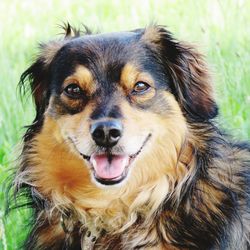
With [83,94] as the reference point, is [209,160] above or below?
below

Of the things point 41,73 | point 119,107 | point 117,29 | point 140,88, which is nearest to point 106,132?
point 119,107

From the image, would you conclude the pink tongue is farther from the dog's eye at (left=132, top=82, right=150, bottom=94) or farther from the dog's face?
the dog's eye at (left=132, top=82, right=150, bottom=94)

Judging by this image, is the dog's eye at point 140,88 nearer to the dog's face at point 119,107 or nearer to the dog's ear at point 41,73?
the dog's face at point 119,107

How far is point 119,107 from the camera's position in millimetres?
4359

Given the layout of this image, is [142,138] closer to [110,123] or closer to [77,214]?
[110,123]

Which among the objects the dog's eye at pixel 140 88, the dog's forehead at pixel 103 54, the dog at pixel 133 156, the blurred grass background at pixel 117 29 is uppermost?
the dog's forehead at pixel 103 54

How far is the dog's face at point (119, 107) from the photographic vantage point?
4363 mm

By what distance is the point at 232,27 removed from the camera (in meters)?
7.67

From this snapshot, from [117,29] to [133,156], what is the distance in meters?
4.09

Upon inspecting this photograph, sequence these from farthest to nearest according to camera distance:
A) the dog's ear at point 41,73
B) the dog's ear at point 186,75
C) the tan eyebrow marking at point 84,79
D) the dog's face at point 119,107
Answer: the dog's ear at point 41,73, the dog's ear at point 186,75, the tan eyebrow marking at point 84,79, the dog's face at point 119,107

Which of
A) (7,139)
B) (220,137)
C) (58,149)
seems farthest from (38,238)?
(7,139)

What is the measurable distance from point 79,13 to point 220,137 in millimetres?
5157

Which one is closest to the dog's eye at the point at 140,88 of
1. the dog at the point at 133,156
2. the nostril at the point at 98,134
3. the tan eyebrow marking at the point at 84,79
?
the dog at the point at 133,156

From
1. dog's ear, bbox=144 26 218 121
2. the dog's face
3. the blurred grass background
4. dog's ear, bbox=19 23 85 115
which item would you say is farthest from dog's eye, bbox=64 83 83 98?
the blurred grass background
